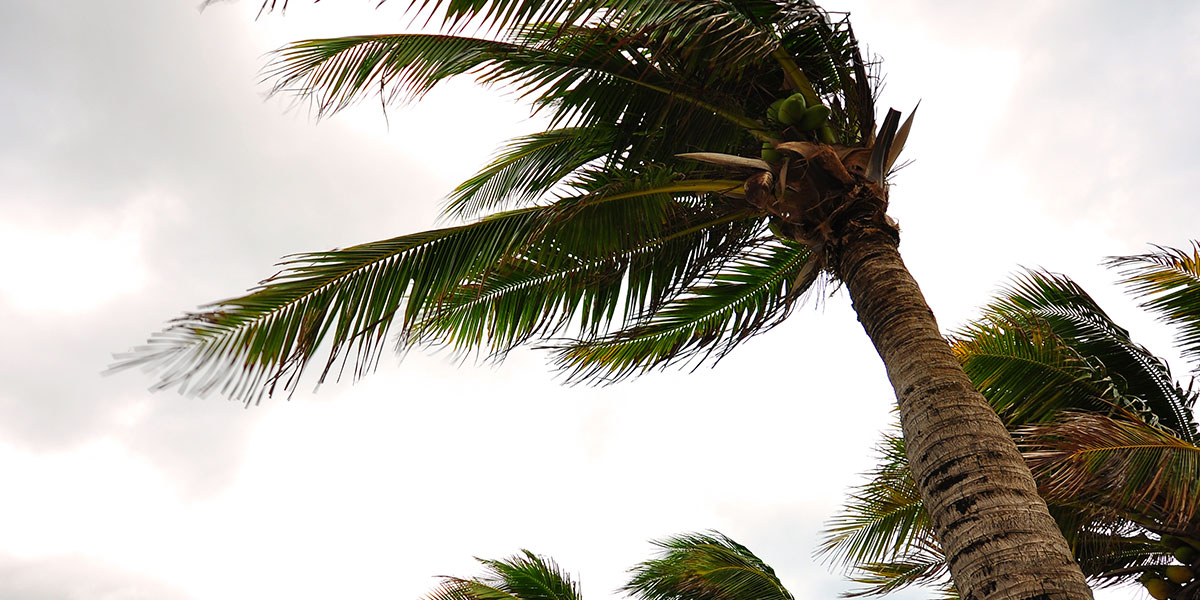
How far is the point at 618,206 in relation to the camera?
4543mm

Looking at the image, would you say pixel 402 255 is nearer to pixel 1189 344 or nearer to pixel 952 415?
pixel 952 415

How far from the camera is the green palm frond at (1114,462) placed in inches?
194

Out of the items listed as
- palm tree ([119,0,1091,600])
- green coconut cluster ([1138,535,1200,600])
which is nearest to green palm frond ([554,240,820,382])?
palm tree ([119,0,1091,600])

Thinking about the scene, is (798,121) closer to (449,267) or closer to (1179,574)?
(449,267)

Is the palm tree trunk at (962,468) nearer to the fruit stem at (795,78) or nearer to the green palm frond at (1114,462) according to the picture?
the fruit stem at (795,78)

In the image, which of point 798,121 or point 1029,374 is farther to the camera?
point 1029,374

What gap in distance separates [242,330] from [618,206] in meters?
2.01

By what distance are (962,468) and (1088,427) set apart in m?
2.66

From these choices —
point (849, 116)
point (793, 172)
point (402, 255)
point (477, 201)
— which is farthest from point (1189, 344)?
point (402, 255)

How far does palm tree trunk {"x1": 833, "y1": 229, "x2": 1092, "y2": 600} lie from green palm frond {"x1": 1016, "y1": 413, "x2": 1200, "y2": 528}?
175 centimetres

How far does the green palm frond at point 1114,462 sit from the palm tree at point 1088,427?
0.4 inches

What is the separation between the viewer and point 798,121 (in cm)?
431

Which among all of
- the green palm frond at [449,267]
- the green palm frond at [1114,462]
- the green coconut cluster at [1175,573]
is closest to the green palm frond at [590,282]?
the green palm frond at [449,267]

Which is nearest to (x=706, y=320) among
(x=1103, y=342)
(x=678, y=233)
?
(x=678, y=233)
